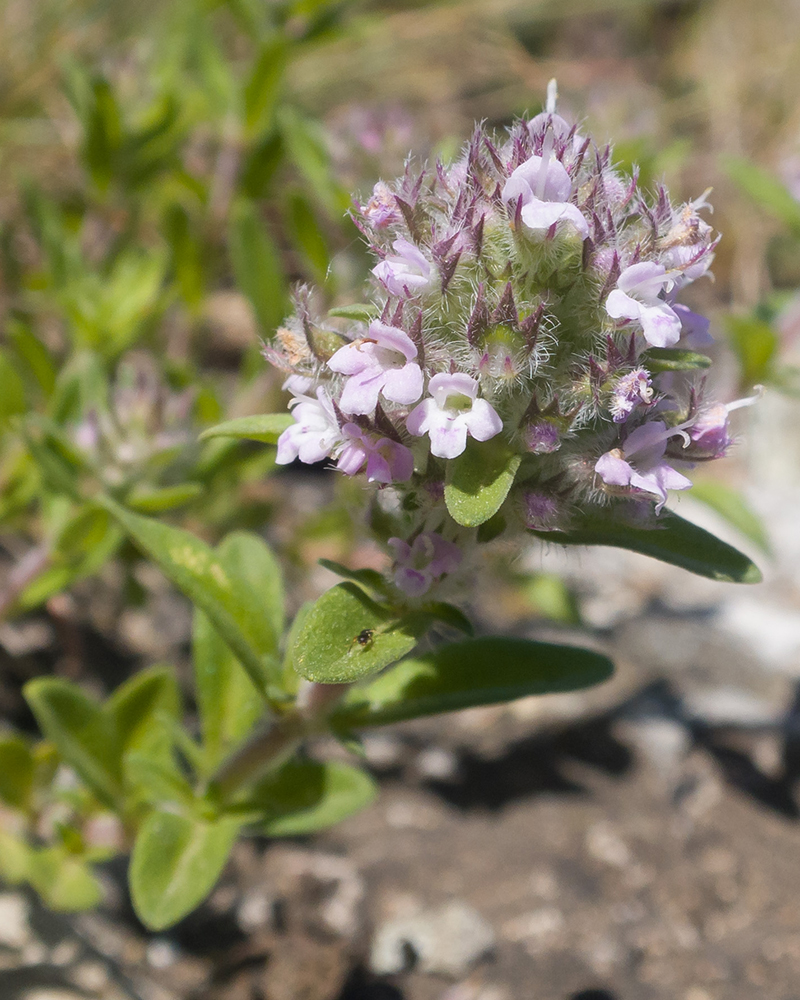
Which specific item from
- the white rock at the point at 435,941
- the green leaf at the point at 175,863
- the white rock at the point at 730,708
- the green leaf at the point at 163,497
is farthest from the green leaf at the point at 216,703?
the white rock at the point at 730,708

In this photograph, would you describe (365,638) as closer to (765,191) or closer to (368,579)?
(368,579)

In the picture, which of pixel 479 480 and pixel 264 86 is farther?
pixel 264 86

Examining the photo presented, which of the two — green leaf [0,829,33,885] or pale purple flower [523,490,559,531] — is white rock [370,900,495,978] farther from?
pale purple flower [523,490,559,531]

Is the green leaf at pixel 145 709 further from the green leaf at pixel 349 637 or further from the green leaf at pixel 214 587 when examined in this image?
the green leaf at pixel 349 637

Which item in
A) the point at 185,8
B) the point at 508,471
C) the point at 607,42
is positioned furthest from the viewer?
the point at 607,42

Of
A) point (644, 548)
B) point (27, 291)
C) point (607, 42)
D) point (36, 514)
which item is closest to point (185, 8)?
point (27, 291)

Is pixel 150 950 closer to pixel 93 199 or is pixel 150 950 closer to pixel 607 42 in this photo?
pixel 93 199

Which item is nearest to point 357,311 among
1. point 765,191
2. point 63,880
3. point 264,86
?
point 63,880
